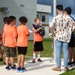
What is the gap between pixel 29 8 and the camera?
46.5 metres

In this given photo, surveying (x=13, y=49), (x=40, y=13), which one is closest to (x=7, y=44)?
(x=13, y=49)

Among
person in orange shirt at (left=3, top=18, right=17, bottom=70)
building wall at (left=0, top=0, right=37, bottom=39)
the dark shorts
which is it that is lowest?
the dark shorts

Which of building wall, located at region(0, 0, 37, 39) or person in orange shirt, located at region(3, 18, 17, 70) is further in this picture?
building wall, located at region(0, 0, 37, 39)

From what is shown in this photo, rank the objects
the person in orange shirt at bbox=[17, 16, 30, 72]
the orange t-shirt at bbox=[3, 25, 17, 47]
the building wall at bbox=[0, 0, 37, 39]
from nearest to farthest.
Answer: the person in orange shirt at bbox=[17, 16, 30, 72] → the orange t-shirt at bbox=[3, 25, 17, 47] → the building wall at bbox=[0, 0, 37, 39]

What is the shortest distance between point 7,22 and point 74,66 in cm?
255

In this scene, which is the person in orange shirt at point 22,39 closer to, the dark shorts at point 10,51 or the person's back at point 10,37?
the person's back at point 10,37

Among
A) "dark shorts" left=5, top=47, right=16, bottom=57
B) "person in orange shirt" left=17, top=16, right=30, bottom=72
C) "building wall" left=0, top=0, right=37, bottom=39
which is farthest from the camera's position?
"building wall" left=0, top=0, right=37, bottom=39

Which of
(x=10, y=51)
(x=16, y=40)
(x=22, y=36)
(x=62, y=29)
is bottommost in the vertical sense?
(x=10, y=51)

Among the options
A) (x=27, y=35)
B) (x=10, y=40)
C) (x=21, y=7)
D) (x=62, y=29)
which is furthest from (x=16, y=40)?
(x=21, y=7)

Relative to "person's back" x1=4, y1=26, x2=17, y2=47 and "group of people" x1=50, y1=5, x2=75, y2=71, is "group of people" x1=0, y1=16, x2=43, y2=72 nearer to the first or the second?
"person's back" x1=4, y1=26, x2=17, y2=47

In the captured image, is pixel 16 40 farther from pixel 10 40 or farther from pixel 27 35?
pixel 27 35

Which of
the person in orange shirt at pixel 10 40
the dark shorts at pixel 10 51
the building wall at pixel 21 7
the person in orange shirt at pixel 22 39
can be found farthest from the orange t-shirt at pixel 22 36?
the building wall at pixel 21 7

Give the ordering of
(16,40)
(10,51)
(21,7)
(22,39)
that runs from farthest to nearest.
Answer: (21,7) → (10,51) → (16,40) → (22,39)

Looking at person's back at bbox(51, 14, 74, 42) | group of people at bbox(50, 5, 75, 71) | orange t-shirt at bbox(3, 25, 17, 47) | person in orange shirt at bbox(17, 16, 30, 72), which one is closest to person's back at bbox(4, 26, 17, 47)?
orange t-shirt at bbox(3, 25, 17, 47)
